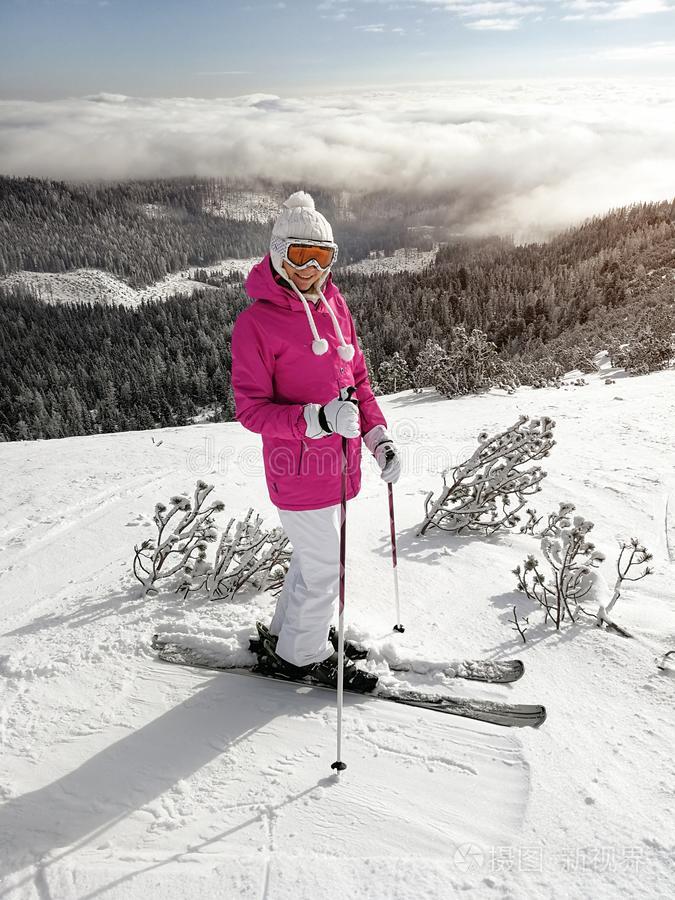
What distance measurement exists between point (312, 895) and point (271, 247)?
2455mm

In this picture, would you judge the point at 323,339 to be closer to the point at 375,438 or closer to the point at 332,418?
the point at 332,418

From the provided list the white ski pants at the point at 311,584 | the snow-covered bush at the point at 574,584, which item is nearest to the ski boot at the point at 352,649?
the white ski pants at the point at 311,584

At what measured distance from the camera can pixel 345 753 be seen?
2.06 metres

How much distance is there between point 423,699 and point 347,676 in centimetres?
39

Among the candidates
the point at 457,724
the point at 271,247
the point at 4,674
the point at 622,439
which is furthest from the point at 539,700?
the point at 622,439

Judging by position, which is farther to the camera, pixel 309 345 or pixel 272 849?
pixel 309 345

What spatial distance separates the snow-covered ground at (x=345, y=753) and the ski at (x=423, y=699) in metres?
0.05

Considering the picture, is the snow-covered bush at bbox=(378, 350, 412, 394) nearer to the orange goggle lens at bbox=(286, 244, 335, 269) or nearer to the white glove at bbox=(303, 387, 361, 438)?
the orange goggle lens at bbox=(286, 244, 335, 269)

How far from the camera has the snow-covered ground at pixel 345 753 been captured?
1.57 m

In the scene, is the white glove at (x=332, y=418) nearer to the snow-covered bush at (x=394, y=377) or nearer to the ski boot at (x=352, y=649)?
the ski boot at (x=352, y=649)

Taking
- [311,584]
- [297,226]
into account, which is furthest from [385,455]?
[297,226]

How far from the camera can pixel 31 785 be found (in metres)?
1.93

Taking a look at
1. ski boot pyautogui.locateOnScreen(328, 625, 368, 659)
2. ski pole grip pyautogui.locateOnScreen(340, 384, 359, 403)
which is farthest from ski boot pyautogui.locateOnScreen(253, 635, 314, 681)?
ski pole grip pyautogui.locateOnScreen(340, 384, 359, 403)

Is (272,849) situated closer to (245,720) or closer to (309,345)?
(245,720)
